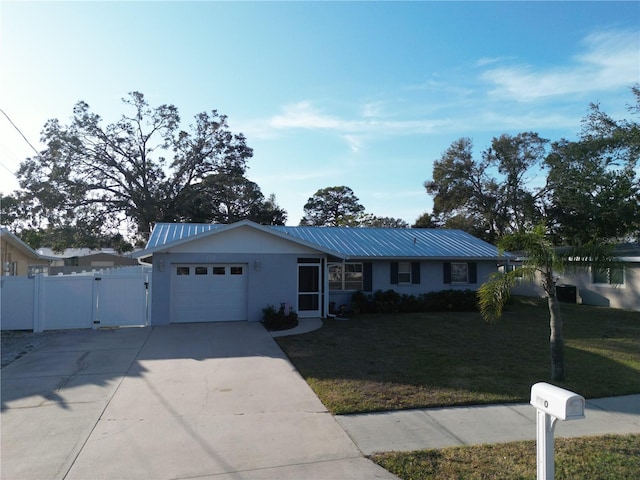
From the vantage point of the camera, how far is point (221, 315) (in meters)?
15.2

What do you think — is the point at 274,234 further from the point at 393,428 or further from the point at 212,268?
the point at 393,428

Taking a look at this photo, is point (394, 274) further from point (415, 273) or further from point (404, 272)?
point (415, 273)

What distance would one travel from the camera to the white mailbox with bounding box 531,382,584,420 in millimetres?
3441

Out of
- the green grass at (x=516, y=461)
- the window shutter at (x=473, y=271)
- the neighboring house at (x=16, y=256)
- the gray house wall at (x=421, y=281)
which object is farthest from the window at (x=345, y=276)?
the neighboring house at (x=16, y=256)

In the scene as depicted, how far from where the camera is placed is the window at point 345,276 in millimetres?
18625

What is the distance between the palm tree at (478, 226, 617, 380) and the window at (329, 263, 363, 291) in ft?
33.6

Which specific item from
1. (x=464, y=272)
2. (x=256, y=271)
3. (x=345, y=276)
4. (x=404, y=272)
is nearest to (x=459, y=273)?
(x=464, y=272)

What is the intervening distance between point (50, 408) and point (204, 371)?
2789 mm

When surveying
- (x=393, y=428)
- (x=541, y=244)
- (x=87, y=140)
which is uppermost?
(x=87, y=140)

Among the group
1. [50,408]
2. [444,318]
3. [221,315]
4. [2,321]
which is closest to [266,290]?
[221,315]

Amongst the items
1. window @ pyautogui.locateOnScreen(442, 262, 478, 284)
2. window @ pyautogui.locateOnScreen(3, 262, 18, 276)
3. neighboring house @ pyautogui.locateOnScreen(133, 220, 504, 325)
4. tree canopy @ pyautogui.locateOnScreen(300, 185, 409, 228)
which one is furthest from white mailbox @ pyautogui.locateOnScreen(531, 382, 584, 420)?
tree canopy @ pyautogui.locateOnScreen(300, 185, 409, 228)

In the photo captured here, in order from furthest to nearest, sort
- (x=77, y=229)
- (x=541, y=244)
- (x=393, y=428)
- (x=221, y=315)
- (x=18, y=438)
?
(x=77, y=229)
(x=221, y=315)
(x=541, y=244)
(x=393, y=428)
(x=18, y=438)

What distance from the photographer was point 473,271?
67.5 feet

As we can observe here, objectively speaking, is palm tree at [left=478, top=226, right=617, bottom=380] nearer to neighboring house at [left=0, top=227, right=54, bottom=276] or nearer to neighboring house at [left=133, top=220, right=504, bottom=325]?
neighboring house at [left=133, top=220, right=504, bottom=325]
